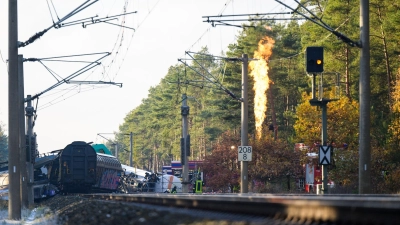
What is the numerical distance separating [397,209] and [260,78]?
85.7m

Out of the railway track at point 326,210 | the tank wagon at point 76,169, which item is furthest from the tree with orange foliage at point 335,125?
the railway track at point 326,210

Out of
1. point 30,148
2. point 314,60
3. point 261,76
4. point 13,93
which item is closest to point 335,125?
point 261,76

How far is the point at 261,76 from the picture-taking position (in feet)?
295

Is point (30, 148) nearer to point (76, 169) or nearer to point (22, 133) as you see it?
point (22, 133)

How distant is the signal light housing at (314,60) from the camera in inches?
987

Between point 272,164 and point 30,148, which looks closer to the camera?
point 30,148

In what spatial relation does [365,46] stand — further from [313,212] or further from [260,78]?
[260,78]

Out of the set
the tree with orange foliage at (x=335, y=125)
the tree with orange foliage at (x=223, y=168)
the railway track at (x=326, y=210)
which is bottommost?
the tree with orange foliage at (x=223, y=168)

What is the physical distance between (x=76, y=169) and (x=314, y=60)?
999 inches

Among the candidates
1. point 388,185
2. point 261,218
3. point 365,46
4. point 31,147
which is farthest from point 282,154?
point 261,218

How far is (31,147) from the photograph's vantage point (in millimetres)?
40844

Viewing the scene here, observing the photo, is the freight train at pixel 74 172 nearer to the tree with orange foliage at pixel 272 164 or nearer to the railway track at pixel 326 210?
the tree with orange foliage at pixel 272 164

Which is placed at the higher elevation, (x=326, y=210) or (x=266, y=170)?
(x=326, y=210)

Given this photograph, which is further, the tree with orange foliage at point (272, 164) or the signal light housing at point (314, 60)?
the tree with orange foliage at point (272, 164)
